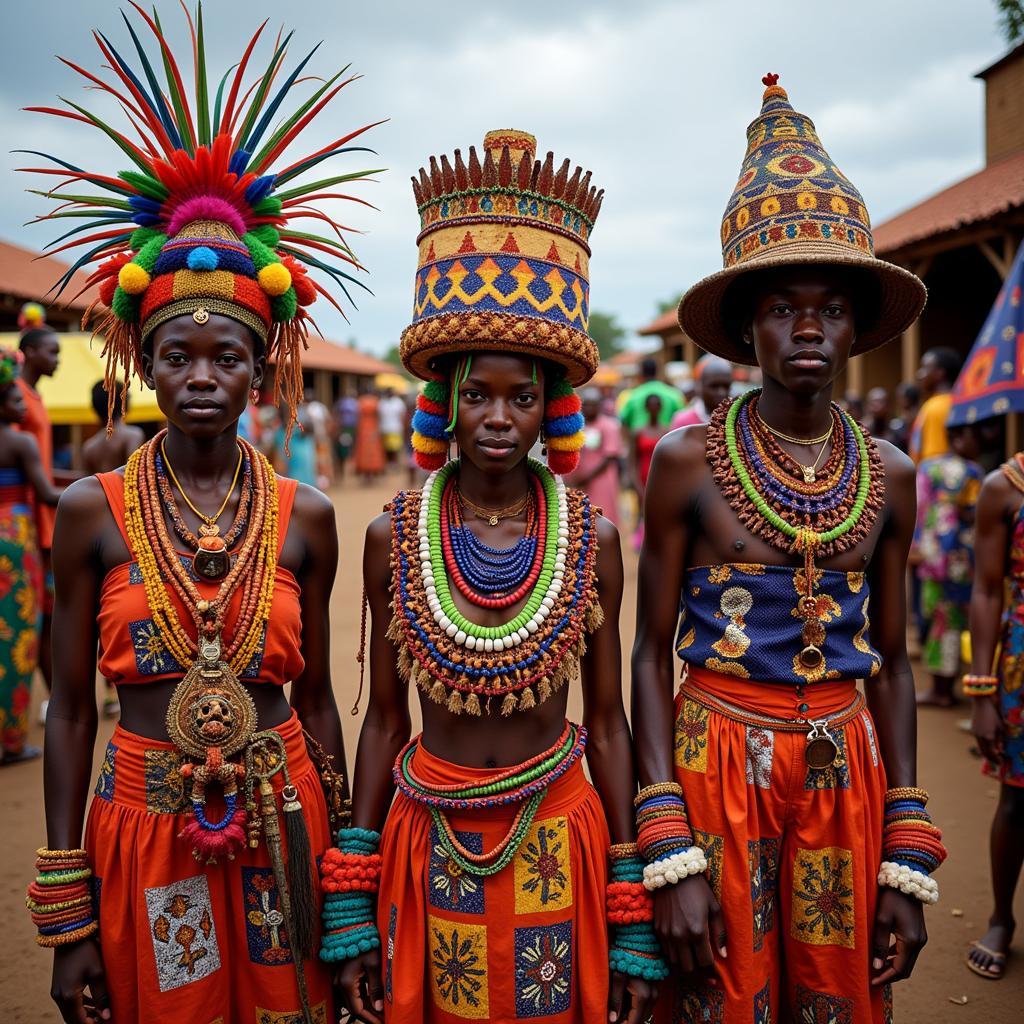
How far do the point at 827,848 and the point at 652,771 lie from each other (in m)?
0.47

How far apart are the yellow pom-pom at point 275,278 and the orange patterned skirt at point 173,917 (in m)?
1.16

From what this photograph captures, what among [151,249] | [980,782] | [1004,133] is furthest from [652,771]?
[1004,133]

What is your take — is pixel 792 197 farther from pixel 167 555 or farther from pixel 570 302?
pixel 167 555

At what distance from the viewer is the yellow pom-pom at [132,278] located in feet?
7.02

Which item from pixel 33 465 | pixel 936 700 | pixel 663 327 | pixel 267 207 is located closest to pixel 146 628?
pixel 267 207

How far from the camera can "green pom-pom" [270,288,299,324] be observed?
232 cm

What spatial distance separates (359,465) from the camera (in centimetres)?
2272

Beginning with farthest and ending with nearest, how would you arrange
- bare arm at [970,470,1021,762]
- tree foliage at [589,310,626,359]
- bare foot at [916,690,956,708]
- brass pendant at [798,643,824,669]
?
tree foliage at [589,310,626,359], bare foot at [916,690,956,708], bare arm at [970,470,1021,762], brass pendant at [798,643,824,669]

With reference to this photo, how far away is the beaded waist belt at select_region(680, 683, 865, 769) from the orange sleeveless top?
1087 mm

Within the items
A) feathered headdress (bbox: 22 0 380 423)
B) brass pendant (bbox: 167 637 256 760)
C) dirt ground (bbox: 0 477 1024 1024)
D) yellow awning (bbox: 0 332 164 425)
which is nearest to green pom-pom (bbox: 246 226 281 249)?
feathered headdress (bbox: 22 0 380 423)

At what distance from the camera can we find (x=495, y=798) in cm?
205

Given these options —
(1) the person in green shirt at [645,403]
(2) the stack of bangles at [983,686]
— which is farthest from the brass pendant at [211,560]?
(1) the person in green shirt at [645,403]

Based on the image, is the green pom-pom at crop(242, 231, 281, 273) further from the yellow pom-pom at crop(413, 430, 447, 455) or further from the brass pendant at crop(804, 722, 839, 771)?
the brass pendant at crop(804, 722, 839, 771)

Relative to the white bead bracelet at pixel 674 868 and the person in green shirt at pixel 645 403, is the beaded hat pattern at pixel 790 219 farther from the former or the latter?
the person in green shirt at pixel 645 403
